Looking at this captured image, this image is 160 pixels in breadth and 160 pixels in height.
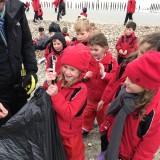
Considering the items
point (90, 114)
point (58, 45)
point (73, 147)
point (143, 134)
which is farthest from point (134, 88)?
point (58, 45)

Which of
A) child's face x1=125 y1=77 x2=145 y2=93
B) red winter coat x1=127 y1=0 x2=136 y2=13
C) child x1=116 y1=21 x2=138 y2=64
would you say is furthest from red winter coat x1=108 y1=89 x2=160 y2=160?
red winter coat x1=127 y1=0 x2=136 y2=13

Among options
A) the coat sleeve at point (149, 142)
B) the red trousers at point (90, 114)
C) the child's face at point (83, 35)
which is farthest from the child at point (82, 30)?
the coat sleeve at point (149, 142)

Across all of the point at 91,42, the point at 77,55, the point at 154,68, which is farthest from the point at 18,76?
the point at 154,68

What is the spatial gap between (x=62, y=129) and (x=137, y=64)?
83 centimetres

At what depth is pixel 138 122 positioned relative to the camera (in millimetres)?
1799

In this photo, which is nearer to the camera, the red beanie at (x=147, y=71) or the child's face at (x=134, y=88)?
the red beanie at (x=147, y=71)

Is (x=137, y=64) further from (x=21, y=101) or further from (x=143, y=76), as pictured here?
(x=21, y=101)

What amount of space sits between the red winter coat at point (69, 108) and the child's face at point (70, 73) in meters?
0.07

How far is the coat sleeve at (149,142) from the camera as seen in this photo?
178 cm

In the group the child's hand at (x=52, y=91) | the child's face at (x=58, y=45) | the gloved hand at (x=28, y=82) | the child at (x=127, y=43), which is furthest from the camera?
the child at (x=127, y=43)

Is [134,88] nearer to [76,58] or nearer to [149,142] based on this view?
[149,142]

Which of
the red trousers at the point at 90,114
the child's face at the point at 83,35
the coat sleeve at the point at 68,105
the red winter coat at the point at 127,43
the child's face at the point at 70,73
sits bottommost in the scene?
the red trousers at the point at 90,114

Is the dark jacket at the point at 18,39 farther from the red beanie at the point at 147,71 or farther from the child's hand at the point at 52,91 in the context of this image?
the red beanie at the point at 147,71

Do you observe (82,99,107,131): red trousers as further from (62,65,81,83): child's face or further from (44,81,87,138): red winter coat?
(62,65,81,83): child's face
